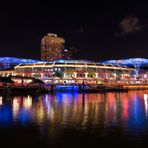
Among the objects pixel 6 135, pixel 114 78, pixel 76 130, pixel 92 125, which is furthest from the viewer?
pixel 114 78

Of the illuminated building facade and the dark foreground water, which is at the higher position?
the illuminated building facade

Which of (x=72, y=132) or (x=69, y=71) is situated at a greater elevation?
(x=69, y=71)

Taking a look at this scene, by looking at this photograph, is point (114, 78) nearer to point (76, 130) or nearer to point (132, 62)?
point (132, 62)

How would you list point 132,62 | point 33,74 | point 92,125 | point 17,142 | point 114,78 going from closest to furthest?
1. point 17,142
2. point 92,125
3. point 33,74
4. point 114,78
5. point 132,62

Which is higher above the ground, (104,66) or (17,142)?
(104,66)

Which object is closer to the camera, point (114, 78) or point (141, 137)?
point (141, 137)

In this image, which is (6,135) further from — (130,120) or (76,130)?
(130,120)

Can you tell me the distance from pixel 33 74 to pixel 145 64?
70.5m

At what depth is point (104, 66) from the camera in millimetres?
142625

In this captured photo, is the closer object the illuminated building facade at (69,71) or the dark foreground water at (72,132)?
the dark foreground water at (72,132)

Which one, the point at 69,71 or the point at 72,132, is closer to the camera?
the point at 72,132

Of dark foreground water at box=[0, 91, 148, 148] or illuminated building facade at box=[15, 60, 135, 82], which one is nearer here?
dark foreground water at box=[0, 91, 148, 148]

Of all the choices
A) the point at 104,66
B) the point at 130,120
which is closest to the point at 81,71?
the point at 104,66

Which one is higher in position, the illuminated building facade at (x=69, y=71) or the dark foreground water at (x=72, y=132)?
the illuminated building facade at (x=69, y=71)
